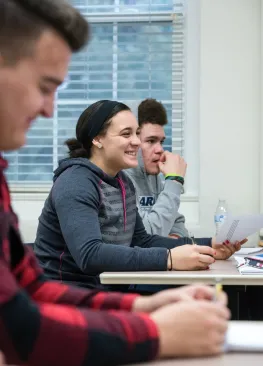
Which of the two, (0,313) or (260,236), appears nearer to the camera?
(0,313)

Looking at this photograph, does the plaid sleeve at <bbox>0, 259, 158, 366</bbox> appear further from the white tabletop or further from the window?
the window

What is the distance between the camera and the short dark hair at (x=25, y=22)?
93 centimetres

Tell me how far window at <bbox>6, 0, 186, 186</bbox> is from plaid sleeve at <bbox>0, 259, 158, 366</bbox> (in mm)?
3352

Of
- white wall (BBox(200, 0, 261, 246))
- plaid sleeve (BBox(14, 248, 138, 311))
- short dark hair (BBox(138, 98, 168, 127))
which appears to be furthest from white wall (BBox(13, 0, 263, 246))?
plaid sleeve (BBox(14, 248, 138, 311))

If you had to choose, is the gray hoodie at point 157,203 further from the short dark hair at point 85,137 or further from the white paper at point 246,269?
the white paper at point 246,269

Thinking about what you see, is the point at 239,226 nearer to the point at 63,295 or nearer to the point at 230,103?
the point at 63,295

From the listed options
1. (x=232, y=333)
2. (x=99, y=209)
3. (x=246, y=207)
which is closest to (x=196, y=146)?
(x=246, y=207)

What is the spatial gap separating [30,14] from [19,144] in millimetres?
198

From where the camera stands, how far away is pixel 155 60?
13.9ft

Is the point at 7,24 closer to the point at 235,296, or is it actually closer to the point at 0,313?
the point at 0,313

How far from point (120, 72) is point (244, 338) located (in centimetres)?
338

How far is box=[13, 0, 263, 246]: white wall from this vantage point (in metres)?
4.03

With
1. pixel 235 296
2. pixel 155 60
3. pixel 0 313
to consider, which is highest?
pixel 155 60

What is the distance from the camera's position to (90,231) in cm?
213
